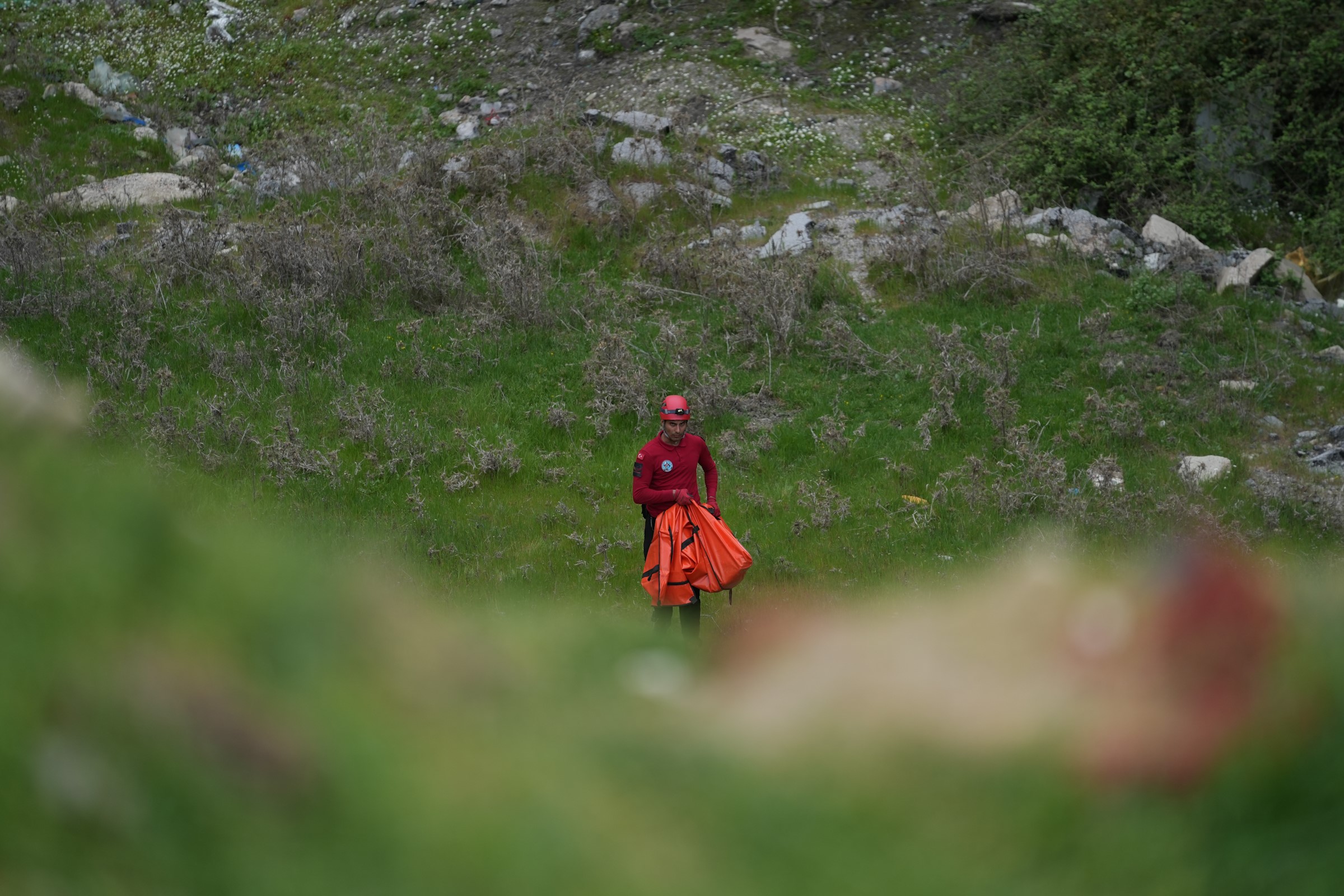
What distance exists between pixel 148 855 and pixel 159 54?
79.4ft

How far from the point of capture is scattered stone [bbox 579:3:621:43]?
67.9ft

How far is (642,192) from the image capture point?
15.7 meters

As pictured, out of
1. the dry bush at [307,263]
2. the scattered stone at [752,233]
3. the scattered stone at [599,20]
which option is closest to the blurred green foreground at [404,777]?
the dry bush at [307,263]

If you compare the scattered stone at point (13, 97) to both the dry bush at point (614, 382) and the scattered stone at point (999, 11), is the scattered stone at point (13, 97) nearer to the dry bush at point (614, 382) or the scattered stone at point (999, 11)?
the dry bush at point (614, 382)

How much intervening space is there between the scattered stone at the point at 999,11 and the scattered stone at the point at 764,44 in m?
3.68

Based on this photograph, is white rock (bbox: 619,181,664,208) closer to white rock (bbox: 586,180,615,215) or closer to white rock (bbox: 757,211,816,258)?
white rock (bbox: 586,180,615,215)

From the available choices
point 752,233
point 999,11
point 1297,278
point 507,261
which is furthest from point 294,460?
point 999,11

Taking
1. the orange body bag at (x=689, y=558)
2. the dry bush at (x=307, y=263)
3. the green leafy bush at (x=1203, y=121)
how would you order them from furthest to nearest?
1. the green leafy bush at (x=1203, y=121)
2. the dry bush at (x=307, y=263)
3. the orange body bag at (x=689, y=558)

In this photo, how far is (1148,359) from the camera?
11414 millimetres

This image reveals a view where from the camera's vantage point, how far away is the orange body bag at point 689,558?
648 cm

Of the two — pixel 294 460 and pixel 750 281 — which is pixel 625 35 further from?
pixel 294 460

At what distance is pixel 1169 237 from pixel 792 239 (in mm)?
4901

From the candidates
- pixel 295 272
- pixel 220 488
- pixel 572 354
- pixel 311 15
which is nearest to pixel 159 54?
pixel 311 15

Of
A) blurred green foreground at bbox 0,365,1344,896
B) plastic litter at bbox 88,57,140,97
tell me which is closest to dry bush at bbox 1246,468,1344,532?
blurred green foreground at bbox 0,365,1344,896
